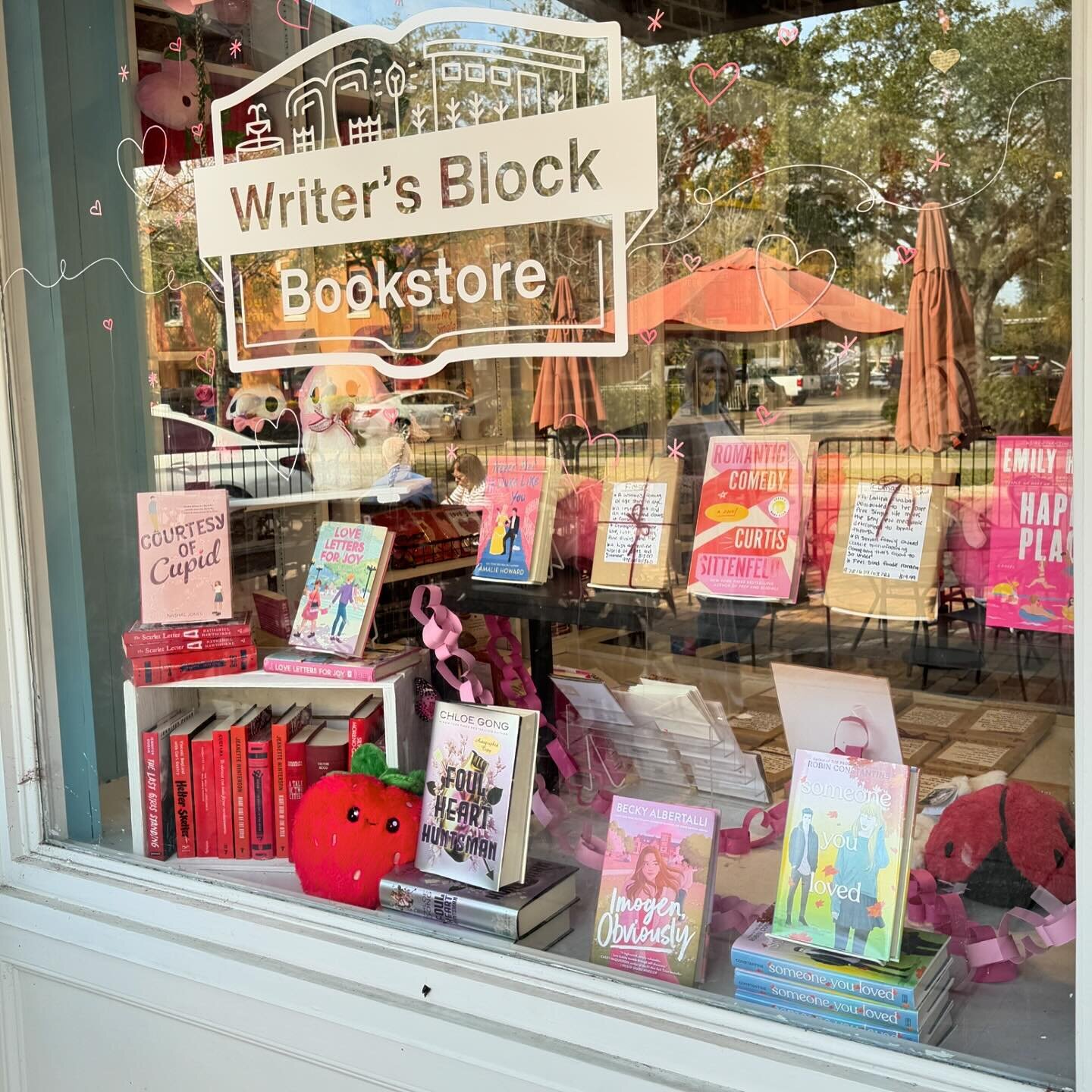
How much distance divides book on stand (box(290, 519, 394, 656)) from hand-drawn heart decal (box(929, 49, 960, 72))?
6.43 feet

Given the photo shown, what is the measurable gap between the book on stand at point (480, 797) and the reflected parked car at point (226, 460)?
78 cm

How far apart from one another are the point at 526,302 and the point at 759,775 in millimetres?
979

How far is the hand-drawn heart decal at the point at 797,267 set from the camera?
2311 millimetres

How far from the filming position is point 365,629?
2367 millimetres

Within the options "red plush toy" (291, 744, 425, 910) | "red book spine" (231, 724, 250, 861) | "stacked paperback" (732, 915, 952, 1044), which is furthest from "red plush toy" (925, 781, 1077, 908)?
"red book spine" (231, 724, 250, 861)

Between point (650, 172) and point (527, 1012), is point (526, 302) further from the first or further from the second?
point (527, 1012)

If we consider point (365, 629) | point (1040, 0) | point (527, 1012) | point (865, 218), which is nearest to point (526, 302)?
point (365, 629)

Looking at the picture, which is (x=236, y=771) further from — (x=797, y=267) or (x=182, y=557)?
(x=797, y=267)

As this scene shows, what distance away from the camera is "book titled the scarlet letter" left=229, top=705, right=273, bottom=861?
2285mm

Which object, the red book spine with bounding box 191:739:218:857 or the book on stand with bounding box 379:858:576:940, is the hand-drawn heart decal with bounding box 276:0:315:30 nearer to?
the red book spine with bounding box 191:739:218:857

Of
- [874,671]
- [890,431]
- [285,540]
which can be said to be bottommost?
[874,671]

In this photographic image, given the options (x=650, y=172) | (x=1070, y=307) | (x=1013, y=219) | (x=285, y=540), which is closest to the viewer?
(x=1070, y=307)

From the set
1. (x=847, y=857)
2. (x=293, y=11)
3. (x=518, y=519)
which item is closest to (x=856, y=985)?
(x=847, y=857)

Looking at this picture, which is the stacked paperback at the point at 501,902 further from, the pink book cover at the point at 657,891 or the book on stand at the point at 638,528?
the book on stand at the point at 638,528
